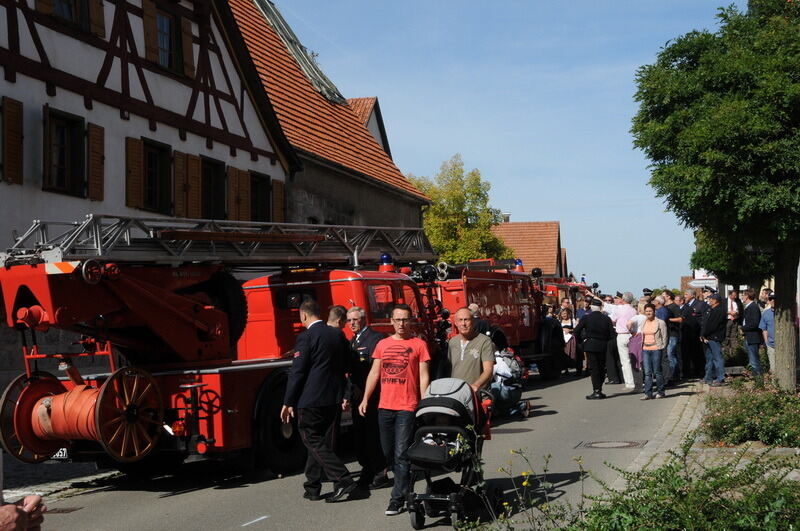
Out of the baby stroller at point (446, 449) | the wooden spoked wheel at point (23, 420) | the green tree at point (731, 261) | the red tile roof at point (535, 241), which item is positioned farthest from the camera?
the red tile roof at point (535, 241)

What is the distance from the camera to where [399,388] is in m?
8.91

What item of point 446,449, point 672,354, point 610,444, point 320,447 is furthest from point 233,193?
point 446,449

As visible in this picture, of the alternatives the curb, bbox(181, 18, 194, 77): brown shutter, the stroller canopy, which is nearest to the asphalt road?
the curb

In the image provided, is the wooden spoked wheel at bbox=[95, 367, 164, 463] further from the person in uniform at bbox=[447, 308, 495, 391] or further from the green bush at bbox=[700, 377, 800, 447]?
the green bush at bbox=[700, 377, 800, 447]

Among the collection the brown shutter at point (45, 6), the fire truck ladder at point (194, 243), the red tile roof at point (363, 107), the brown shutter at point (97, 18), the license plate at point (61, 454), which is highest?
the red tile roof at point (363, 107)

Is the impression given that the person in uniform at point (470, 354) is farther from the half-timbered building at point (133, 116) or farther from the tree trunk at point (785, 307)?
the half-timbered building at point (133, 116)

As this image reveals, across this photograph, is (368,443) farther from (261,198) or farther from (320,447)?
(261,198)

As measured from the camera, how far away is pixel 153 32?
2066 cm

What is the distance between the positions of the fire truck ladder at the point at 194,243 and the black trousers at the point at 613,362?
22.9 feet

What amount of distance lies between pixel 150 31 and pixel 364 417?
12968mm

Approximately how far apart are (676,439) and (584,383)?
10.0 metres

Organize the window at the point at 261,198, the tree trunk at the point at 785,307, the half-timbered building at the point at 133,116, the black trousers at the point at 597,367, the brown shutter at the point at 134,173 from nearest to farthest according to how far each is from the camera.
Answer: the tree trunk at the point at 785,307, the half-timbered building at the point at 133,116, the black trousers at the point at 597,367, the brown shutter at the point at 134,173, the window at the point at 261,198

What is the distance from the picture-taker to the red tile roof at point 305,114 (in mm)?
28312

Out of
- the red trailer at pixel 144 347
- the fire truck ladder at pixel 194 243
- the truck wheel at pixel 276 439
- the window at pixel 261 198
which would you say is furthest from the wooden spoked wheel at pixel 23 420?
the window at pixel 261 198
